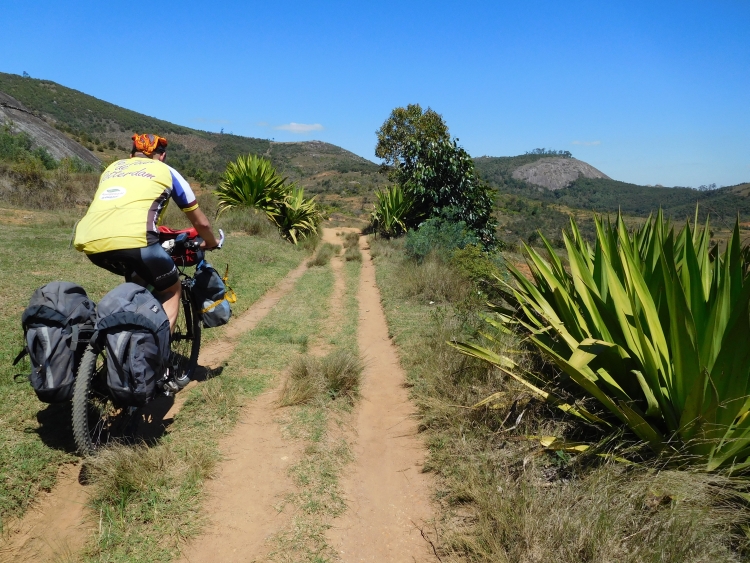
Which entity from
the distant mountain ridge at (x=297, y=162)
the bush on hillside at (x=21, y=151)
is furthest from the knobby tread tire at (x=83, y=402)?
the distant mountain ridge at (x=297, y=162)

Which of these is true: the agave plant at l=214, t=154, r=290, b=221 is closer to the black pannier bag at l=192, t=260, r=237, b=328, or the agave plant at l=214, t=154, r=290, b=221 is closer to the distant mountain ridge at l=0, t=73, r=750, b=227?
the distant mountain ridge at l=0, t=73, r=750, b=227

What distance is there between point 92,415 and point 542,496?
3.00 meters

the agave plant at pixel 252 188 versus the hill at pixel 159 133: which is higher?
the hill at pixel 159 133

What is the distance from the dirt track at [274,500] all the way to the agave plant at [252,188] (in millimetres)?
12409

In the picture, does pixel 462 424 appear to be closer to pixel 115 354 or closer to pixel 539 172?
pixel 115 354

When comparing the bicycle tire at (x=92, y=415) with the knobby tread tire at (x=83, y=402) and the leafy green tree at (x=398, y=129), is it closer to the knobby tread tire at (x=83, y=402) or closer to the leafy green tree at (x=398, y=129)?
the knobby tread tire at (x=83, y=402)

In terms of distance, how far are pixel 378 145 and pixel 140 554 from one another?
29563 mm

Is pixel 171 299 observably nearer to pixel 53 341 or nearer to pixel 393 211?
pixel 53 341

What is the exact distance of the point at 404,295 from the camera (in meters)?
8.73

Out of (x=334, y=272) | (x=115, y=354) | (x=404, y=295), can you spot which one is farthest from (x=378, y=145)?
(x=115, y=354)

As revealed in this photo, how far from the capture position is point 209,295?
4.28m

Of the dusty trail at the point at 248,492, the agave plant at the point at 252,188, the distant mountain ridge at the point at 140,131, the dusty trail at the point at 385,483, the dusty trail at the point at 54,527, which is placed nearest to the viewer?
the dusty trail at the point at 54,527

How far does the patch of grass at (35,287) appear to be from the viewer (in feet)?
9.81

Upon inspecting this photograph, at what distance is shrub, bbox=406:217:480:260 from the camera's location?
11.0 meters
